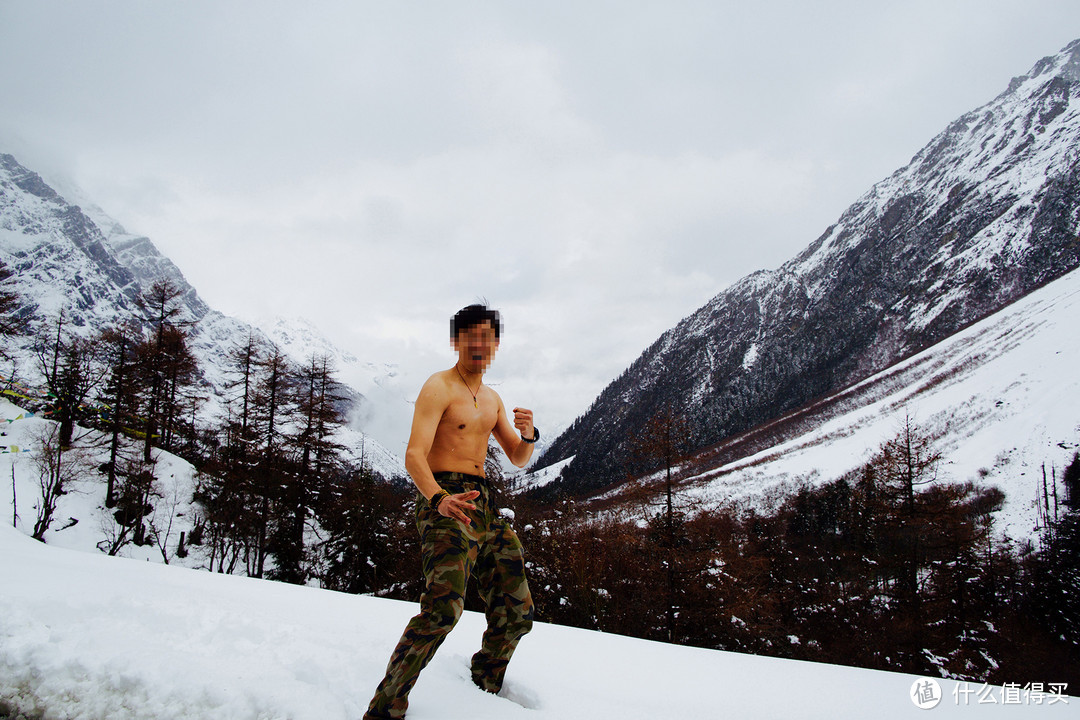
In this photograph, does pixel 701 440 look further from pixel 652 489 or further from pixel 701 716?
pixel 701 716

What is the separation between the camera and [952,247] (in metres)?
186

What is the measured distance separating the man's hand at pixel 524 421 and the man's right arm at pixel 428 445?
0.51 m

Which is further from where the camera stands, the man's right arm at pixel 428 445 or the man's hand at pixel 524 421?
the man's hand at pixel 524 421

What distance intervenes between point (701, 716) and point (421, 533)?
6.51 feet

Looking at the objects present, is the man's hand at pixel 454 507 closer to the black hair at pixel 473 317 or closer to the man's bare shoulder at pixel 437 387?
the man's bare shoulder at pixel 437 387

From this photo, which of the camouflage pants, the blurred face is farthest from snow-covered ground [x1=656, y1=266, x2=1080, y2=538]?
the blurred face

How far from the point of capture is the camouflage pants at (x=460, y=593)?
90.0 inches

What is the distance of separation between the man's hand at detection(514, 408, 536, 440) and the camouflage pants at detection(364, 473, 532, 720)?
15.4 inches

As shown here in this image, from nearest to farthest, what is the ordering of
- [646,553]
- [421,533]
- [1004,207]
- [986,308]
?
[421,533], [646,553], [986,308], [1004,207]

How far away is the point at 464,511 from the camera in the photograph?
2.61m

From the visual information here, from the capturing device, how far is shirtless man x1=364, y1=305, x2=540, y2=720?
8.10 feet

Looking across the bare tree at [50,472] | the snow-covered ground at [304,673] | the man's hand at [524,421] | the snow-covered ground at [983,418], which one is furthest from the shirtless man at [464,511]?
the snow-covered ground at [983,418]

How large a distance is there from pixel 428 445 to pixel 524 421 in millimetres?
690

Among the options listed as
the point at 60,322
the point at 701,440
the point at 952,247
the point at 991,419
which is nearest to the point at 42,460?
the point at 60,322
